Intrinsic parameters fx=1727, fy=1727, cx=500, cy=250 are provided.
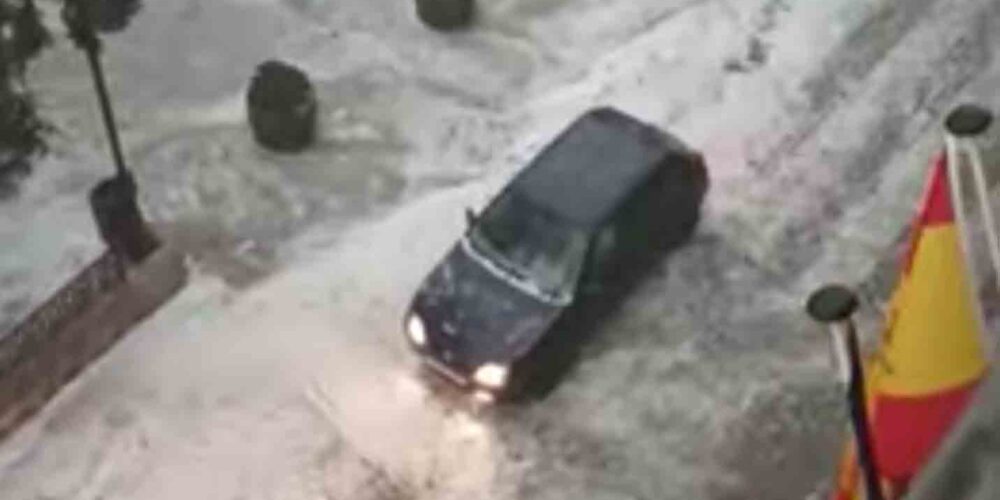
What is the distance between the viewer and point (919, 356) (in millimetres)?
8352

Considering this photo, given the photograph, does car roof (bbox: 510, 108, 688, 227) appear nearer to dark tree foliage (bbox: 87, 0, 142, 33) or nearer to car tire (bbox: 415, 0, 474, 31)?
car tire (bbox: 415, 0, 474, 31)

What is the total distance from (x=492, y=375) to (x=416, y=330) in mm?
915

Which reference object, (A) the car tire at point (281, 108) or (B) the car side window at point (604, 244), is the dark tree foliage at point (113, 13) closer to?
(A) the car tire at point (281, 108)

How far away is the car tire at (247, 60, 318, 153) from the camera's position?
1744 cm

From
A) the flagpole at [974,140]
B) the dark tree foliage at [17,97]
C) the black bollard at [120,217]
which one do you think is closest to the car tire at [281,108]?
the black bollard at [120,217]

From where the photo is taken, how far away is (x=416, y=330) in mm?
15211

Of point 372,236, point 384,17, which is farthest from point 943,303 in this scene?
point 384,17

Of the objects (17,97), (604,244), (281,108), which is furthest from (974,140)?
(281,108)

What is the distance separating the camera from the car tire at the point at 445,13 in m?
18.8

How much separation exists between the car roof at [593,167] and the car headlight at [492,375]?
4.82ft

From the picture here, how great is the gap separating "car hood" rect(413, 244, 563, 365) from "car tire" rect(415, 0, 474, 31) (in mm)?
4309

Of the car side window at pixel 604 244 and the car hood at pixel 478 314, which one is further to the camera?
the car side window at pixel 604 244

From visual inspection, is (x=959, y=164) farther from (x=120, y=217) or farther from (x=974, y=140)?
(x=120, y=217)

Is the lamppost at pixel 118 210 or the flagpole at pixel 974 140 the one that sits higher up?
the flagpole at pixel 974 140
